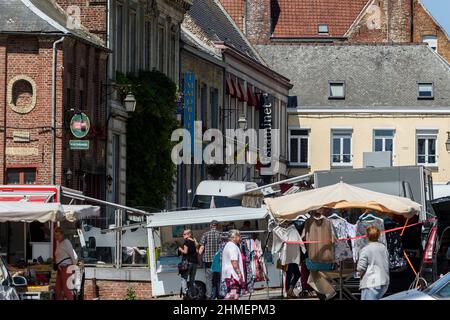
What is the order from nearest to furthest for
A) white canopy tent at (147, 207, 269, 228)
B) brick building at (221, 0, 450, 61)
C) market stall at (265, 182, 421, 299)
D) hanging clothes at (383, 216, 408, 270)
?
market stall at (265, 182, 421, 299) → hanging clothes at (383, 216, 408, 270) → white canopy tent at (147, 207, 269, 228) → brick building at (221, 0, 450, 61)

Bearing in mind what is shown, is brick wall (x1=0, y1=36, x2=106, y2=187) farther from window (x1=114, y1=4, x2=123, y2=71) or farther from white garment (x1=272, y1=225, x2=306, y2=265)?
white garment (x1=272, y1=225, x2=306, y2=265)

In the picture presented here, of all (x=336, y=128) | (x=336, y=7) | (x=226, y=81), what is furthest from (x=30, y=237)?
(x=336, y=7)

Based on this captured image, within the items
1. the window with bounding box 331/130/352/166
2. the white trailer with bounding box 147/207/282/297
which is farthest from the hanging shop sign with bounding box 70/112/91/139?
the window with bounding box 331/130/352/166

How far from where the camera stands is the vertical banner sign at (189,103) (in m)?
57.0

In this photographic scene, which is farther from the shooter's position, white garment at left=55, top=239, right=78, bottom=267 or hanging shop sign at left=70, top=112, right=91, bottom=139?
hanging shop sign at left=70, top=112, right=91, bottom=139

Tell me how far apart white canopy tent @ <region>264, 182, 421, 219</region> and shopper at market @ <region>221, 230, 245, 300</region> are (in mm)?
915

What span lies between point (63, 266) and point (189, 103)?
29355 millimetres

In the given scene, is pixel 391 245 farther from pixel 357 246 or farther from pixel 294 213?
pixel 294 213

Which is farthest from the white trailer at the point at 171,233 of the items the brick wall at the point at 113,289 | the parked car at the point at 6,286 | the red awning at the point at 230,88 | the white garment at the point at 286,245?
the red awning at the point at 230,88

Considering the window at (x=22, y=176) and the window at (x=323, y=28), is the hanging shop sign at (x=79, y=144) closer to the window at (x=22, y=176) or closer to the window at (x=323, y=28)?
the window at (x=22, y=176)

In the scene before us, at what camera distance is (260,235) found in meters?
37.8

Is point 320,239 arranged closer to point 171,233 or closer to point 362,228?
point 362,228

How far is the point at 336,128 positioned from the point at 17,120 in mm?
42072

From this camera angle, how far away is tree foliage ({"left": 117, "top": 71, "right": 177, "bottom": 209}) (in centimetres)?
4850
